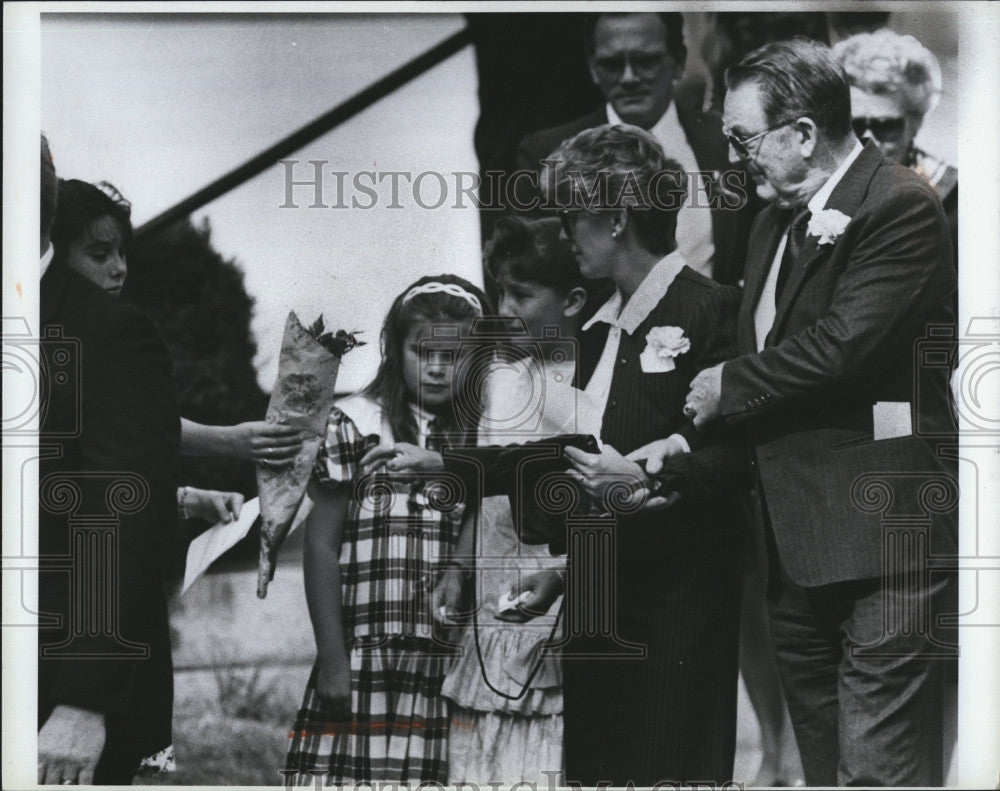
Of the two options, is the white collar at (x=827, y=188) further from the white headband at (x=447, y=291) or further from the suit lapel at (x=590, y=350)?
the white headband at (x=447, y=291)

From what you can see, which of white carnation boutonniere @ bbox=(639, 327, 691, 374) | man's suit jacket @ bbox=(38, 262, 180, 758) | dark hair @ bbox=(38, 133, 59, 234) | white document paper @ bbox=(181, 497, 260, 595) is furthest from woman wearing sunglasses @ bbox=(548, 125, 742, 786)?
dark hair @ bbox=(38, 133, 59, 234)

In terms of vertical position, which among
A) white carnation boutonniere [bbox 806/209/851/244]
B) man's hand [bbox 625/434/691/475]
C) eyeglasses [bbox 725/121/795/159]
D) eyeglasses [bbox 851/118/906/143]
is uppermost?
eyeglasses [bbox 851/118/906/143]

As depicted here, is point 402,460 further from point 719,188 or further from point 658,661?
point 719,188

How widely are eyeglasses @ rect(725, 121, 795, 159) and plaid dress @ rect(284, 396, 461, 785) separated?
1342 mm

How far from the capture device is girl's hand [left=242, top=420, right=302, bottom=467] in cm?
456

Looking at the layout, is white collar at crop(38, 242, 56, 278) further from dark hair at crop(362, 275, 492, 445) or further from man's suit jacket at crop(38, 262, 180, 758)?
dark hair at crop(362, 275, 492, 445)

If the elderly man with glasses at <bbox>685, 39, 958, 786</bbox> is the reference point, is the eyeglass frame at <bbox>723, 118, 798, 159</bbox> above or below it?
above

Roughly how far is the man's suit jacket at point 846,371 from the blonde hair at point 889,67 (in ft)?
0.89

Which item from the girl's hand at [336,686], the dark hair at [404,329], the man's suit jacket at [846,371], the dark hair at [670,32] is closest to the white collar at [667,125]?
the dark hair at [670,32]

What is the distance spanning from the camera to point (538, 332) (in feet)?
14.9

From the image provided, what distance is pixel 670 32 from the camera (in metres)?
4.58

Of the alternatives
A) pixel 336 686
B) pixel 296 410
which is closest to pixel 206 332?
pixel 296 410

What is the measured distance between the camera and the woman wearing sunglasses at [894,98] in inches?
180

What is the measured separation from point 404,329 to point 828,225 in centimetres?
141
